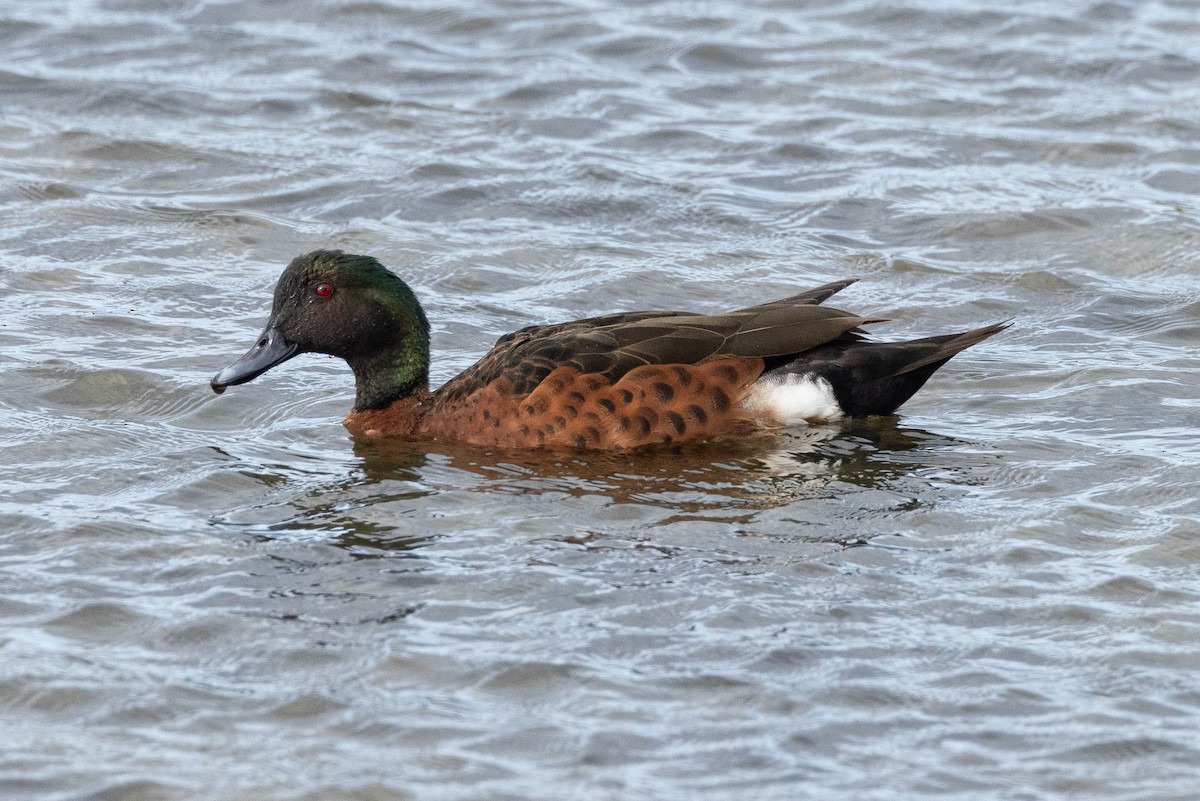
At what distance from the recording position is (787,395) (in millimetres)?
8250

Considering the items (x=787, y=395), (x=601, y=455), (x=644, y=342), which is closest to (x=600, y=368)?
(x=644, y=342)

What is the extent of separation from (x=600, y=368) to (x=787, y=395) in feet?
2.87

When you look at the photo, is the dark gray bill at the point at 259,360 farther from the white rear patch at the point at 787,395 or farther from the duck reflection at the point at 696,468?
the white rear patch at the point at 787,395

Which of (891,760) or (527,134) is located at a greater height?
(527,134)

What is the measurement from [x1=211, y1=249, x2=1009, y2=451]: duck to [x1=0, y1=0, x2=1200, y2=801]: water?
0.59 feet

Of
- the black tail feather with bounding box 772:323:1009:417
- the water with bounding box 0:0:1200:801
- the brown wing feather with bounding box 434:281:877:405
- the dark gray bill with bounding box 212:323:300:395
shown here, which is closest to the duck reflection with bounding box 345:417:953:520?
the water with bounding box 0:0:1200:801

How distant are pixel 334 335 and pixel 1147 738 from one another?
4.38 metres

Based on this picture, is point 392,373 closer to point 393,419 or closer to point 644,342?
point 393,419

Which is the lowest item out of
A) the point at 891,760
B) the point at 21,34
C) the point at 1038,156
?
the point at 891,760

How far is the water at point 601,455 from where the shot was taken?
552 centimetres

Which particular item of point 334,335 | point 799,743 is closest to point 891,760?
point 799,743

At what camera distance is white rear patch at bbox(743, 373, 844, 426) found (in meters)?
8.24

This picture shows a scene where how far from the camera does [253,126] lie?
12758 millimetres

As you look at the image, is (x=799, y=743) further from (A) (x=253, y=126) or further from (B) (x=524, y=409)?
(A) (x=253, y=126)
